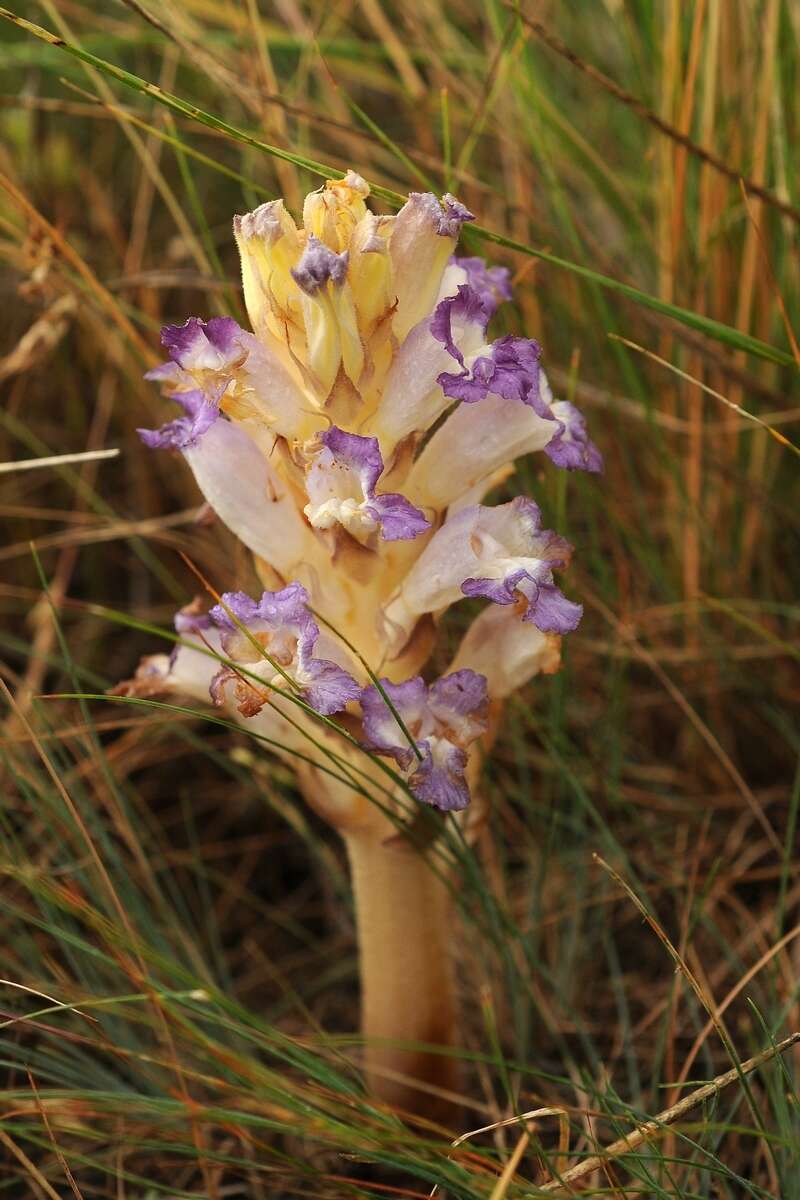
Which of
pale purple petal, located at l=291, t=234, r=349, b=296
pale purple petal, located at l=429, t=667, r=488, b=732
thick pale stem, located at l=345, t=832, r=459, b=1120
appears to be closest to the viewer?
pale purple petal, located at l=291, t=234, r=349, b=296

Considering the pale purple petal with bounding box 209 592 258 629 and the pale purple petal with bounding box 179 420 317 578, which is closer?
the pale purple petal with bounding box 209 592 258 629

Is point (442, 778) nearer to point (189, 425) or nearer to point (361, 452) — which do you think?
point (361, 452)

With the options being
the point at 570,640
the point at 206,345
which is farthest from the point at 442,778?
the point at 570,640

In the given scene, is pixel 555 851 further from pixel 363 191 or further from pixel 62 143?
pixel 62 143

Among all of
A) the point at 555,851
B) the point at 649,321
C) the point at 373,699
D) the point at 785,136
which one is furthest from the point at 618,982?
the point at 785,136

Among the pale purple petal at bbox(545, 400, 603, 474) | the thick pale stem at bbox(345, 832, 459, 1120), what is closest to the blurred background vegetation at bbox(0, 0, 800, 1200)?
the thick pale stem at bbox(345, 832, 459, 1120)

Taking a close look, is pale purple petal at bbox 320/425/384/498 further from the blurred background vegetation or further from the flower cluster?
the blurred background vegetation
